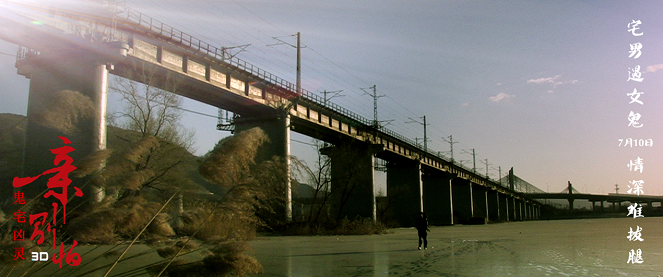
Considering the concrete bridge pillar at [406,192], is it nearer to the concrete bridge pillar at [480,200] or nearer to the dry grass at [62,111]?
the concrete bridge pillar at [480,200]

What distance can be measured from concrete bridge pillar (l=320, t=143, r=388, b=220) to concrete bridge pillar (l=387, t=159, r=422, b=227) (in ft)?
41.3

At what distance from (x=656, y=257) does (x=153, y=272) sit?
14944 mm

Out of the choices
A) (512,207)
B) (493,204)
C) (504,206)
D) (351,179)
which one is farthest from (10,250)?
(512,207)

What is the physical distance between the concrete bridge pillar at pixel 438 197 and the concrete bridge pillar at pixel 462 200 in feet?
31.8

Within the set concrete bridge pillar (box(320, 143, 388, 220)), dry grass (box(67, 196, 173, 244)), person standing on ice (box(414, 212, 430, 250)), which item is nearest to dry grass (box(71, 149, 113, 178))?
dry grass (box(67, 196, 173, 244))

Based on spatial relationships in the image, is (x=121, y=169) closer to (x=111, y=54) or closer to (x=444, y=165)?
(x=111, y=54)

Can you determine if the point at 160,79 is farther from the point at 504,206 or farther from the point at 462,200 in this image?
the point at 504,206

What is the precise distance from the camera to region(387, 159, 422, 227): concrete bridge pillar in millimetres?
64750

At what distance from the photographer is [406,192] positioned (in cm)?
6372

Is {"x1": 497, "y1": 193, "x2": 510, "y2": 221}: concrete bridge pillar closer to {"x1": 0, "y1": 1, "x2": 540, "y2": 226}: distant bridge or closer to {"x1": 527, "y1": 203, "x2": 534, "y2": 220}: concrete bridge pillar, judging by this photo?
{"x1": 527, "y1": 203, "x2": 534, "y2": 220}: concrete bridge pillar

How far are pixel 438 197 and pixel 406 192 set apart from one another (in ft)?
49.1

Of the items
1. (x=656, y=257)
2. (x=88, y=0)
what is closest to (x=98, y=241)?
(x=656, y=257)

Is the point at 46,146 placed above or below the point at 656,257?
above

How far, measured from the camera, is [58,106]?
4.33 meters
